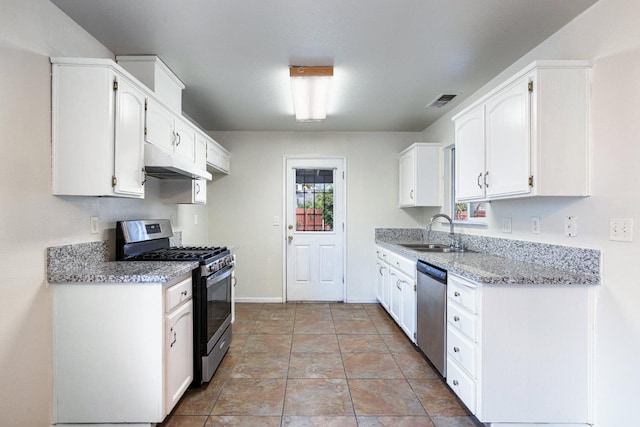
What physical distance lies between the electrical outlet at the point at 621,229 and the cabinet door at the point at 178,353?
94.7 inches

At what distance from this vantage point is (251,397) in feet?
7.04

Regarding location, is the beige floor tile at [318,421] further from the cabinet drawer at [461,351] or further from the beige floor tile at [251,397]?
the cabinet drawer at [461,351]

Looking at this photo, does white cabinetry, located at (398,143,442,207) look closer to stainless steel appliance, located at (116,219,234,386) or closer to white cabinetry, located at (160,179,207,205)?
stainless steel appliance, located at (116,219,234,386)

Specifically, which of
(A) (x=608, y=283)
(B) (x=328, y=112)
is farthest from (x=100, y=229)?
(A) (x=608, y=283)

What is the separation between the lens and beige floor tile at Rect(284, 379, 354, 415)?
201 cm

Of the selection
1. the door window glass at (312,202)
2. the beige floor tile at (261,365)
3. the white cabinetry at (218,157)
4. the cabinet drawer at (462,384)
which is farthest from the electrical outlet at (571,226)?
the white cabinetry at (218,157)

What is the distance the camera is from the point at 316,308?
164 inches

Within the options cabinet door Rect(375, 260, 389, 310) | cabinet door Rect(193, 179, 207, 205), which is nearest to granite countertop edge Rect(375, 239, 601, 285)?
cabinet door Rect(375, 260, 389, 310)

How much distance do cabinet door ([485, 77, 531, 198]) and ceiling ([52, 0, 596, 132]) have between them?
16.7 inches

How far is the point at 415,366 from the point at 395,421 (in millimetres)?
745

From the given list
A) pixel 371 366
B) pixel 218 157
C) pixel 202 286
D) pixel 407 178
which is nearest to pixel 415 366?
pixel 371 366

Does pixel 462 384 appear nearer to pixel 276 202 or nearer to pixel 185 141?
pixel 185 141

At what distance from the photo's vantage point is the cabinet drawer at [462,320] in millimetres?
1846

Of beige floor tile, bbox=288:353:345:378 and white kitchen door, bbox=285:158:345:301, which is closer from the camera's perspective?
beige floor tile, bbox=288:353:345:378
